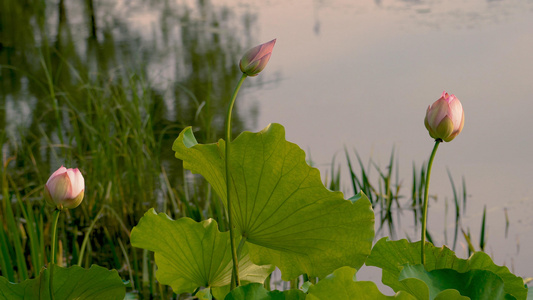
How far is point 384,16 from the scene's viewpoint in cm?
712

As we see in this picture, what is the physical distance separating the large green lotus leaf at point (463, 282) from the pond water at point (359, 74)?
2.17 m

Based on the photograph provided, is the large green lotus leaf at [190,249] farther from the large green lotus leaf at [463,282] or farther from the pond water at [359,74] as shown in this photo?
the pond water at [359,74]

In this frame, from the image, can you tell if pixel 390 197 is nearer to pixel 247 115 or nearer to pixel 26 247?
pixel 26 247

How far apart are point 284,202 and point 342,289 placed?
185 mm

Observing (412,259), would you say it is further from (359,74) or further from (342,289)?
(359,74)

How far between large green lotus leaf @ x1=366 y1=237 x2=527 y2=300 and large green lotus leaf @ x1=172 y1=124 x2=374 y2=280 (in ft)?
0.09

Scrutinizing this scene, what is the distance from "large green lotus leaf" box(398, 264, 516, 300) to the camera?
0.52 metres

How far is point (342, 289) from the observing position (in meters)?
0.48

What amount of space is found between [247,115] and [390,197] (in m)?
2.21

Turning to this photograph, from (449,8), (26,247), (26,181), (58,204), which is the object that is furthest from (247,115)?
(58,204)

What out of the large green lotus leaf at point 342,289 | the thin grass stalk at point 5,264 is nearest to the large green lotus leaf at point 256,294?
the large green lotus leaf at point 342,289

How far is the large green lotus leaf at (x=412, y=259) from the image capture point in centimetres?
63

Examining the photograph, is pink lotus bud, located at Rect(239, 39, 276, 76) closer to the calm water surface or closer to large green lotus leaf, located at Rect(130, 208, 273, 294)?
large green lotus leaf, located at Rect(130, 208, 273, 294)

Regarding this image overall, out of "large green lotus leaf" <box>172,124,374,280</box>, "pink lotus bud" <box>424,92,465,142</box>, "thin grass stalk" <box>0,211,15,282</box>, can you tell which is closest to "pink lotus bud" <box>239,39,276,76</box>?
"large green lotus leaf" <box>172,124,374,280</box>
